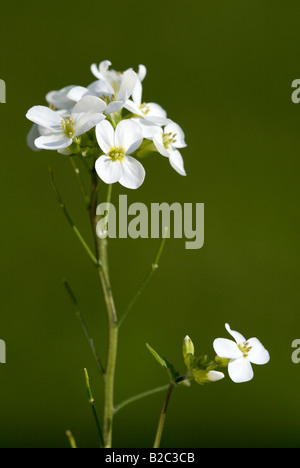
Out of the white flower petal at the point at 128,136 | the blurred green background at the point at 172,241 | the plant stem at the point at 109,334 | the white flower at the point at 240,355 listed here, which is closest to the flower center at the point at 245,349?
the white flower at the point at 240,355

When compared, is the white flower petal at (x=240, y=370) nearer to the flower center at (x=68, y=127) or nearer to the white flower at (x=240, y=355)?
the white flower at (x=240, y=355)

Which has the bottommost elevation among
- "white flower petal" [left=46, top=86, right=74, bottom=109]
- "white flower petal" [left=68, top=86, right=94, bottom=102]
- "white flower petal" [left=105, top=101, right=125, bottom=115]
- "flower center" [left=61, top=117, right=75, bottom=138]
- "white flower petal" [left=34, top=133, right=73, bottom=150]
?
"white flower petal" [left=34, top=133, right=73, bottom=150]

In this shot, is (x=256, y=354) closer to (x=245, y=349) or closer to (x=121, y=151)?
(x=245, y=349)

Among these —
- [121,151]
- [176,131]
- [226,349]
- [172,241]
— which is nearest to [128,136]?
[121,151]

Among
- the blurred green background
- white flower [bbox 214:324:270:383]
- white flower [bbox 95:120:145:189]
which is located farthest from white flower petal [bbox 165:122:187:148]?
the blurred green background

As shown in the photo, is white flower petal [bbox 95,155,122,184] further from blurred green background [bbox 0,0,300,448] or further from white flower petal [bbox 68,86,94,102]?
blurred green background [bbox 0,0,300,448]

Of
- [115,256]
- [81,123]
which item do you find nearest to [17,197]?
[115,256]

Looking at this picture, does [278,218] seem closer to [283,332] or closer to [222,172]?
[222,172]
